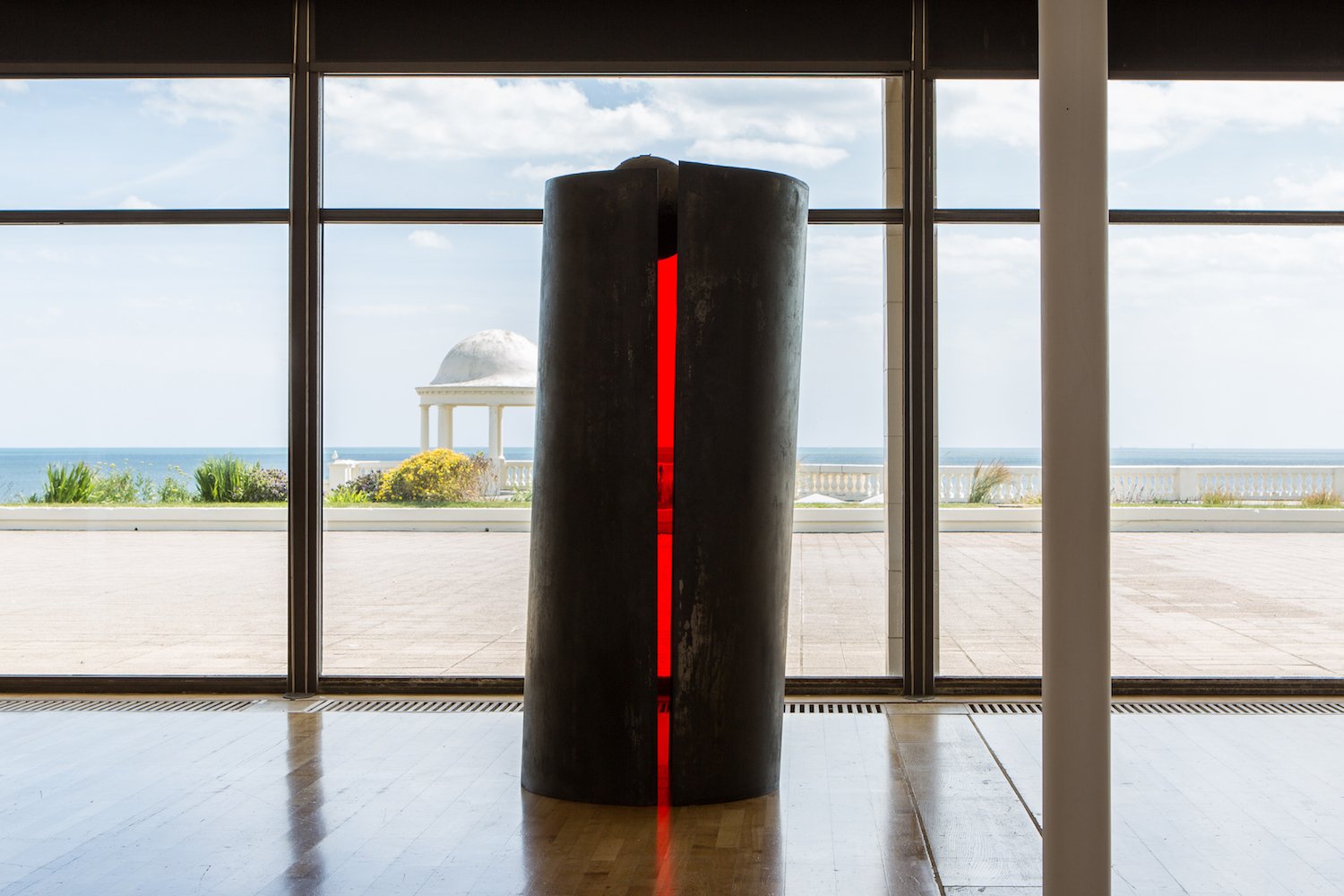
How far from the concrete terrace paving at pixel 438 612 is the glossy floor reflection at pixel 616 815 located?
25.5 inches

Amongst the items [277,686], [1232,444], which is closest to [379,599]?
[277,686]

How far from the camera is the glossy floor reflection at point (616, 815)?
249 cm

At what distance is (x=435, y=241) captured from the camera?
15.5ft

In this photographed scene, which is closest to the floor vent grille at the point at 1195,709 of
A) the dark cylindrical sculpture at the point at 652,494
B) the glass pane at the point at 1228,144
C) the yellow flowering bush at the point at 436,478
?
the dark cylindrical sculpture at the point at 652,494

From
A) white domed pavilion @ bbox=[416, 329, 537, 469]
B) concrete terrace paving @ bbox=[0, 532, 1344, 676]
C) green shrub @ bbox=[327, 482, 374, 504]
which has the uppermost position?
white domed pavilion @ bbox=[416, 329, 537, 469]

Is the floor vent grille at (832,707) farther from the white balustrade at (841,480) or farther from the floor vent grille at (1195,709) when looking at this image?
the white balustrade at (841,480)

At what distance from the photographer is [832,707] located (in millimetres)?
4289

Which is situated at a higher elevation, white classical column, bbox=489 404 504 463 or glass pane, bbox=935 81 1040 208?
glass pane, bbox=935 81 1040 208

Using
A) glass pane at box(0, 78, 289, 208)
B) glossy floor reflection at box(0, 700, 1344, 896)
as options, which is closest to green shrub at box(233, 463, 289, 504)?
glossy floor reflection at box(0, 700, 1344, 896)

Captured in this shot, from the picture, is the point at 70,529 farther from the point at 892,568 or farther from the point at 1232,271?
the point at 1232,271

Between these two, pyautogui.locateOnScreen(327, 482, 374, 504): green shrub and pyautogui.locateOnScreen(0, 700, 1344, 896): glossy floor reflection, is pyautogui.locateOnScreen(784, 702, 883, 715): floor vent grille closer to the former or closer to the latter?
pyautogui.locateOnScreen(0, 700, 1344, 896): glossy floor reflection

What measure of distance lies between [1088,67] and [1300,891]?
201 cm

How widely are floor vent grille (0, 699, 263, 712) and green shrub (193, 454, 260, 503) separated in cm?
99

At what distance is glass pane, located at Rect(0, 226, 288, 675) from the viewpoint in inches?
186
